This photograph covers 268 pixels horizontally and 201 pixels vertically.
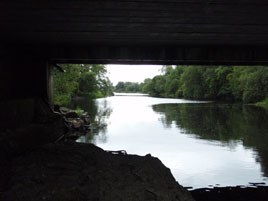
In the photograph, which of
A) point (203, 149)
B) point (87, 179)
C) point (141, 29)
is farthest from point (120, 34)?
point (203, 149)

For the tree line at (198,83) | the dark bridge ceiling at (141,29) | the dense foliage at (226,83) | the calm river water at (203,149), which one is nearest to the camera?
the dark bridge ceiling at (141,29)

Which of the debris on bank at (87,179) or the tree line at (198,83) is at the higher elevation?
the tree line at (198,83)

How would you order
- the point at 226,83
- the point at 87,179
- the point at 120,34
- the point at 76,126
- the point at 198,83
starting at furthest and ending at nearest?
the point at 198,83 → the point at 226,83 → the point at 76,126 → the point at 120,34 → the point at 87,179

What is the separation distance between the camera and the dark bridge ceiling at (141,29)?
6.25 m

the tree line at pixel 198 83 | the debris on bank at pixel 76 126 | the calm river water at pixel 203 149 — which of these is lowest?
the calm river water at pixel 203 149

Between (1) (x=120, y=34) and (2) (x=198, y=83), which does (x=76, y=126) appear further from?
(2) (x=198, y=83)

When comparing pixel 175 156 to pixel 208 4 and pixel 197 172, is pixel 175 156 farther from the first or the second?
pixel 208 4

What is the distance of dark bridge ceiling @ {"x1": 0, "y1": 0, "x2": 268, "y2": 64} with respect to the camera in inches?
246

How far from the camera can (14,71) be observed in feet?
38.4

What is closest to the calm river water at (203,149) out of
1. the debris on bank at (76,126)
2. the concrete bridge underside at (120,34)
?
the debris on bank at (76,126)

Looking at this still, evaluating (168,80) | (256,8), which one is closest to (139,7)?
(256,8)

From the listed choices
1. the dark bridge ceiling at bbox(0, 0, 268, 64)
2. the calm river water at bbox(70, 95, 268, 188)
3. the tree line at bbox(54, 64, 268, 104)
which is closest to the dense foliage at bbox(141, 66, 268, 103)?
the tree line at bbox(54, 64, 268, 104)

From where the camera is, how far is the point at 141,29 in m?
8.28

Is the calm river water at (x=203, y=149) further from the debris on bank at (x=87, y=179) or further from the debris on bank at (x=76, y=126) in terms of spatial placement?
the debris on bank at (x=87, y=179)
